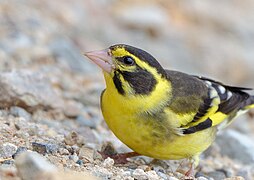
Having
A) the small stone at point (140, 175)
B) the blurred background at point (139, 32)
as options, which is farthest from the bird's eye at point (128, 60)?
the blurred background at point (139, 32)

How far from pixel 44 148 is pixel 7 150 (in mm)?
412

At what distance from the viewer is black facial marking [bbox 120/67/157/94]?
19.2 feet

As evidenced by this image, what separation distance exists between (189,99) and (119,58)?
38.2 inches

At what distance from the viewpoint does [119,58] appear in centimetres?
579

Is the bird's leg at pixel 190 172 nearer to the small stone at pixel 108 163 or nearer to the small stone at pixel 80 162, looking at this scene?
the small stone at pixel 108 163

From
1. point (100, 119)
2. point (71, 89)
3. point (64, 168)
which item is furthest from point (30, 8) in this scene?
point (64, 168)

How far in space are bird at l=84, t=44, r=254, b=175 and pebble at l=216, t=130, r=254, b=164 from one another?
1.20 metres

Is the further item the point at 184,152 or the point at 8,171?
the point at 184,152

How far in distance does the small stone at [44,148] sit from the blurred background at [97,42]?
696mm

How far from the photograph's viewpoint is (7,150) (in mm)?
5336

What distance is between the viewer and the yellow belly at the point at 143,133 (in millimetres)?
5824

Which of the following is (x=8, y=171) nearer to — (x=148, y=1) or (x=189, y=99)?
(x=189, y=99)

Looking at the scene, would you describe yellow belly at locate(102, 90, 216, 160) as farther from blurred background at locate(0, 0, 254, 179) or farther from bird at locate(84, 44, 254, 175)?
blurred background at locate(0, 0, 254, 179)

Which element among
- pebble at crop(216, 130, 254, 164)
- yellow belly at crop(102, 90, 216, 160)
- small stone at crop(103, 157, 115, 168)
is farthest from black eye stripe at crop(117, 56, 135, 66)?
pebble at crop(216, 130, 254, 164)
